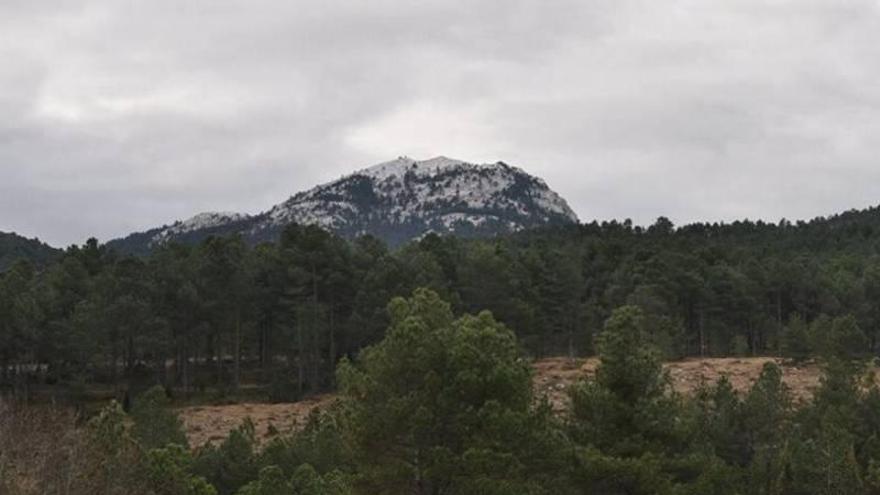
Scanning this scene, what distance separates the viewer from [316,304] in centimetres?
6231

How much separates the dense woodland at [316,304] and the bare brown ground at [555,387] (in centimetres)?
220

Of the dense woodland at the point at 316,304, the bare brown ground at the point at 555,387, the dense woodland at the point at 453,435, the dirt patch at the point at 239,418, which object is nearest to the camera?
the dense woodland at the point at 453,435

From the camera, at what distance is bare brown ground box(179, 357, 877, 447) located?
49750 mm

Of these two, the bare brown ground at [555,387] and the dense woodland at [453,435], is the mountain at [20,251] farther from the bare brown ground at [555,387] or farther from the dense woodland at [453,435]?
the dense woodland at [453,435]

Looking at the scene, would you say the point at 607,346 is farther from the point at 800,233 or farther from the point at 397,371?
the point at 800,233

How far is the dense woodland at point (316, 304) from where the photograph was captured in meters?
59.2

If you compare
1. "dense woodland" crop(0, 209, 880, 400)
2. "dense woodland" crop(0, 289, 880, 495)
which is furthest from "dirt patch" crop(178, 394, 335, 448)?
"dense woodland" crop(0, 289, 880, 495)

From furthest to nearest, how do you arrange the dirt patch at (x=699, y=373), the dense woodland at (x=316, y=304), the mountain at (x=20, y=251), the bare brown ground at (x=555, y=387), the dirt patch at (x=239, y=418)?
the mountain at (x=20, y=251)
the dense woodland at (x=316, y=304)
the dirt patch at (x=699, y=373)
the bare brown ground at (x=555, y=387)
the dirt patch at (x=239, y=418)

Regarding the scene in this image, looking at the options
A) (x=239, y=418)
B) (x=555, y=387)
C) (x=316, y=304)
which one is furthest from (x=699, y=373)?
(x=239, y=418)

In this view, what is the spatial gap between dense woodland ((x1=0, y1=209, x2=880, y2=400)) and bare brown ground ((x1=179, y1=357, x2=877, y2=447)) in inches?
86.5

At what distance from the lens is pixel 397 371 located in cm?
2128

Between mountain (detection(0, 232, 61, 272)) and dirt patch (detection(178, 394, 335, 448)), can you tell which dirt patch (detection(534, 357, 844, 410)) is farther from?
mountain (detection(0, 232, 61, 272))

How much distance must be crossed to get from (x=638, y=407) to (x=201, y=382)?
50.2 m

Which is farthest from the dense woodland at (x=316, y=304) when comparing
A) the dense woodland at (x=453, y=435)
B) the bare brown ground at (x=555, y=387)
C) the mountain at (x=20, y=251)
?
the mountain at (x=20, y=251)
